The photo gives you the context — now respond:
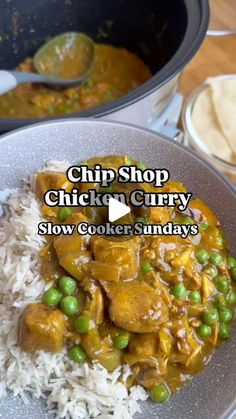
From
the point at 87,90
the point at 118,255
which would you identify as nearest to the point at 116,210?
the point at 118,255

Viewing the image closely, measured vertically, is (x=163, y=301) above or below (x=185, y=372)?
above

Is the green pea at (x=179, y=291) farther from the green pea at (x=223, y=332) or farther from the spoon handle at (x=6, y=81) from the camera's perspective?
the spoon handle at (x=6, y=81)

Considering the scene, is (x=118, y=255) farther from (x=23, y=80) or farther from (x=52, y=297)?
(x=23, y=80)

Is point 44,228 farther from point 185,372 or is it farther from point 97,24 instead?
point 97,24

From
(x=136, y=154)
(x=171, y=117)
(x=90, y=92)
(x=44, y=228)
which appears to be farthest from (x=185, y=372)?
(x=90, y=92)

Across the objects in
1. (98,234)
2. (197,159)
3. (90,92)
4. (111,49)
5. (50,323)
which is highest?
(111,49)

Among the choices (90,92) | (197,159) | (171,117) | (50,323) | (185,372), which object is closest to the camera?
(50,323)
